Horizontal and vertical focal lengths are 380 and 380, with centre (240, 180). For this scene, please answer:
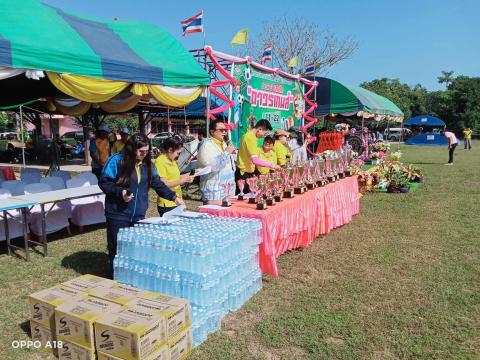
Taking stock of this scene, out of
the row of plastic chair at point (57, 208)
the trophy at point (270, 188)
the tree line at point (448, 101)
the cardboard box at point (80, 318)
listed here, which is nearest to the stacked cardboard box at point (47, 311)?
the cardboard box at point (80, 318)

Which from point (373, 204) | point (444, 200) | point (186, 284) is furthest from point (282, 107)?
point (186, 284)

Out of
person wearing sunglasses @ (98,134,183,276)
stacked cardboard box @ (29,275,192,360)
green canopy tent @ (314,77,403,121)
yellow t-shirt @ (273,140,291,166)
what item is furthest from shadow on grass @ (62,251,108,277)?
green canopy tent @ (314,77,403,121)

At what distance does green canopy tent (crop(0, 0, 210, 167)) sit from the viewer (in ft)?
13.8

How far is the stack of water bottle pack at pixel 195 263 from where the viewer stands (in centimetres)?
271

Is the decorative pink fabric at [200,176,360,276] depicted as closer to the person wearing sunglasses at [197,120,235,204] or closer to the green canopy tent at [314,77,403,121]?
the person wearing sunglasses at [197,120,235,204]

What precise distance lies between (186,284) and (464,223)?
528cm

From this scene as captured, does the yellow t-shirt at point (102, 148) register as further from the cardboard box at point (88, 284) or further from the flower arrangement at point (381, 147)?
the flower arrangement at point (381, 147)

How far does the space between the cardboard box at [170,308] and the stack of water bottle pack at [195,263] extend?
6.2 inches

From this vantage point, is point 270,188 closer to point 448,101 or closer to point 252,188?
point 252,188

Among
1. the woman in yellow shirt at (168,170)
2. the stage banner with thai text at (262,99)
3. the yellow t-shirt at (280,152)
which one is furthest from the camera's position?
the stage banner with thai text at (262,99)

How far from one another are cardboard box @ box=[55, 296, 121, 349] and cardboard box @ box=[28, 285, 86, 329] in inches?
3.8

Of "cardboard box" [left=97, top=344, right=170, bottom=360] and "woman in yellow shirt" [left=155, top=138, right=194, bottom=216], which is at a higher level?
"woman in yellow shirt" [left=155, top=138, right=194, bottom=216]

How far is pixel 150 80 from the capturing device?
5598mm

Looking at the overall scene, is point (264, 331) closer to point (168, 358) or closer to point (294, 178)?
point (168, 358)
